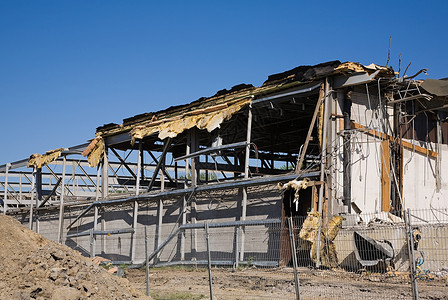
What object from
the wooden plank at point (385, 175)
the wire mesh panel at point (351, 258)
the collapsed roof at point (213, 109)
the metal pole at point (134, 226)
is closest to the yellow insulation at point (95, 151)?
the collapsed roof at point (213, 109)

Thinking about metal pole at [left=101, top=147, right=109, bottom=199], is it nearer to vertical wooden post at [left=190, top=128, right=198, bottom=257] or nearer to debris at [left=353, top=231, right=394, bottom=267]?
vertical wooden post at [left=190, top=128, right=198, bottom=257]

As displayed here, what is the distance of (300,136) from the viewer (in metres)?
26.8

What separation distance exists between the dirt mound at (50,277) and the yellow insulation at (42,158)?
52.4 feet

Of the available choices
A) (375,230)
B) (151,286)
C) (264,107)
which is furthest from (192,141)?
(375,230)

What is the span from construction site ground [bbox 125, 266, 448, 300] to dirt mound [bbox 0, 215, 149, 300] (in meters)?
2.39

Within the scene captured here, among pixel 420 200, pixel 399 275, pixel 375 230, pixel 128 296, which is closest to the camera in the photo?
pixel 128 296

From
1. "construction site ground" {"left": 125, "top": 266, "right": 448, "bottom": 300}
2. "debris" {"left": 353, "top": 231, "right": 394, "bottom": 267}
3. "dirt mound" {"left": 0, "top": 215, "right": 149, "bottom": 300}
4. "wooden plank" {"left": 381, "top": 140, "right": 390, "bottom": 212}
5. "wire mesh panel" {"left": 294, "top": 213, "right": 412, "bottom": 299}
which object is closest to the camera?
"dirt mound" {"left": 0, "top": 215, "right": 149, "bottom": 300}

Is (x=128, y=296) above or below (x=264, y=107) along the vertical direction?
below

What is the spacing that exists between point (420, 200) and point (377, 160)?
231cm

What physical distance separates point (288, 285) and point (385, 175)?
664 cm

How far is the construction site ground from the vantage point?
518 inches

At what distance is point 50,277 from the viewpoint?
11.8 m

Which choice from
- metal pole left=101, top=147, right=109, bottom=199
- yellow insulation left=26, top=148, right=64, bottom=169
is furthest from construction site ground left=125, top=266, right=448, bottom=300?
yellow insulation left=26, top=148, right=64, bottom=169

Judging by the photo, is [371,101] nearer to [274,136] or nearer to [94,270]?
[274,136]
